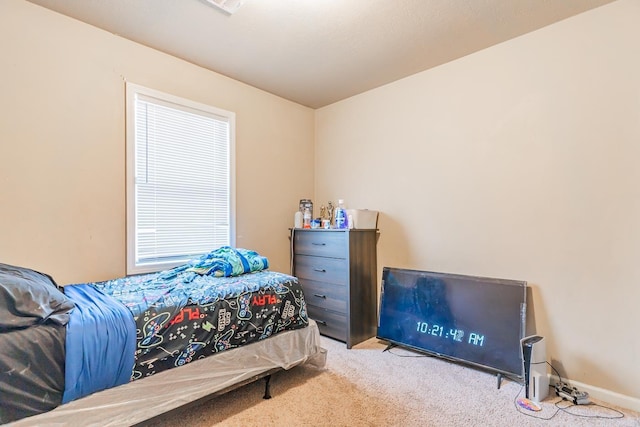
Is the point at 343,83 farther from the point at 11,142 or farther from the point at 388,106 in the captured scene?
the point at 11,142

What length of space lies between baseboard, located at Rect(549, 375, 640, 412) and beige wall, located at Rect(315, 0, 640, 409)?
0.01 metres

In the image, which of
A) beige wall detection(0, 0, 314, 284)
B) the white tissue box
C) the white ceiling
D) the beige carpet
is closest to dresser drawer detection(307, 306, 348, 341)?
the beige carpet

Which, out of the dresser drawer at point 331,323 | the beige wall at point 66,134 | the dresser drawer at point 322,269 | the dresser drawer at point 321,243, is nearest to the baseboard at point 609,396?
the dresser drawer at point 331,323

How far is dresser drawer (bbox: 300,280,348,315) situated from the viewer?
116 inches

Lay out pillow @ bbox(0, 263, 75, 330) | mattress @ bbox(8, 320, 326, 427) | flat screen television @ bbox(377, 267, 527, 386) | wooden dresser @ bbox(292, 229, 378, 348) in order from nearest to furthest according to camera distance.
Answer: pillow @ bbox(0, 263, 75, 330)
mattress @ bbox(8, 320, 326, 427)
flat screen television @ bbox(377, 267, 527, 386)
wooden dresser @ bbox(292, 229, 378, 348)

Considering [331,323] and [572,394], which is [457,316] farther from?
[331,323]

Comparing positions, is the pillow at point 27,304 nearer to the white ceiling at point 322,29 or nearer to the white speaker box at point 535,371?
the white ceiling at point 322,29

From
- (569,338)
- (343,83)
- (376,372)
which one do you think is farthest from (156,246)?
(569,338)

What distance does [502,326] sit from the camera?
230 cm

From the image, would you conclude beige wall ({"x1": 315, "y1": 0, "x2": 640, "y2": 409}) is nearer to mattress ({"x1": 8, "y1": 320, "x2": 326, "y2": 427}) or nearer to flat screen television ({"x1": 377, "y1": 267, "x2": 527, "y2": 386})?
flat screen television ({"x1": 377, "y1": 267, "x2": 527, "y2": 386})

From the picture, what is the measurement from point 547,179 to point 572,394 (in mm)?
1431

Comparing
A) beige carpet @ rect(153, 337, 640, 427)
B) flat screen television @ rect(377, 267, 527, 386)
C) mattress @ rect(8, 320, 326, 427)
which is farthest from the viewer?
flat screen television @ rect(377, 267, 527, 386)

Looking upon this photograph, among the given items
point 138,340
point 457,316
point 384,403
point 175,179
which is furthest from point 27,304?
point 457,316

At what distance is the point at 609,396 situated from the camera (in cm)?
200
